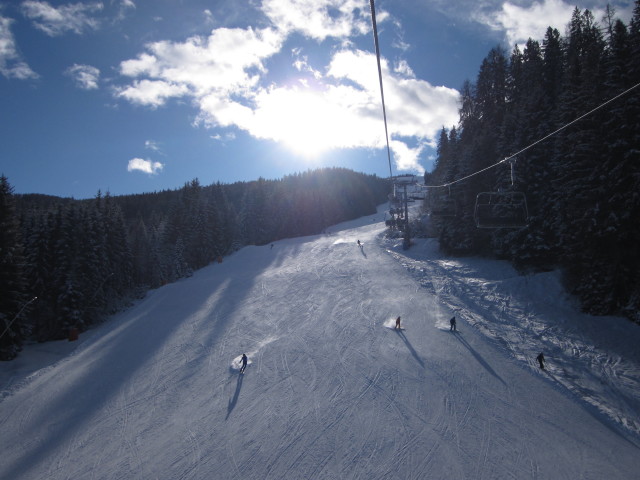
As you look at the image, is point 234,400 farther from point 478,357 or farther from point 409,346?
point 478,357

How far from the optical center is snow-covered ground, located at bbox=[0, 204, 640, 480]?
12.3m

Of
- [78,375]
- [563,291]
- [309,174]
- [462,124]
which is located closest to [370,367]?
[563,291]

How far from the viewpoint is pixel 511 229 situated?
3039 cm

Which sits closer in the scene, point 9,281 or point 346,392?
point 346,392

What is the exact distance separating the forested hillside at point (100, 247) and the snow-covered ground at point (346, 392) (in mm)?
4515

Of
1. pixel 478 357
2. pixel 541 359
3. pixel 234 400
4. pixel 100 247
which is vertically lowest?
pixel 234 400

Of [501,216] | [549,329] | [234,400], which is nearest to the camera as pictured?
[501,216]

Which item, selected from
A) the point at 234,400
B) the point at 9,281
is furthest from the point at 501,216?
the point at 9,281

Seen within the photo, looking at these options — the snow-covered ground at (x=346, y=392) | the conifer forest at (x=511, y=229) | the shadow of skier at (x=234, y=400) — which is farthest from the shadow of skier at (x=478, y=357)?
the shadow of skier at (x=234, y=400)

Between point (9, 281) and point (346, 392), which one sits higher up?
point (9, 281)

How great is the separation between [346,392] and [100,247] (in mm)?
31242

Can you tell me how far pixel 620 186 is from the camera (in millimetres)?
18359

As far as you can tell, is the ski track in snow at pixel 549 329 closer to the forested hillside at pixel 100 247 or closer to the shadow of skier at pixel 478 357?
the shadow of skier at pixel 478 357

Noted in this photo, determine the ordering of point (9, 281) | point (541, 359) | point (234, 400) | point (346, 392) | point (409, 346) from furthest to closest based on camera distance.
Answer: point (9, 281), point (409, 346), point (541, 359), point (234, 400), point (346, 392)
